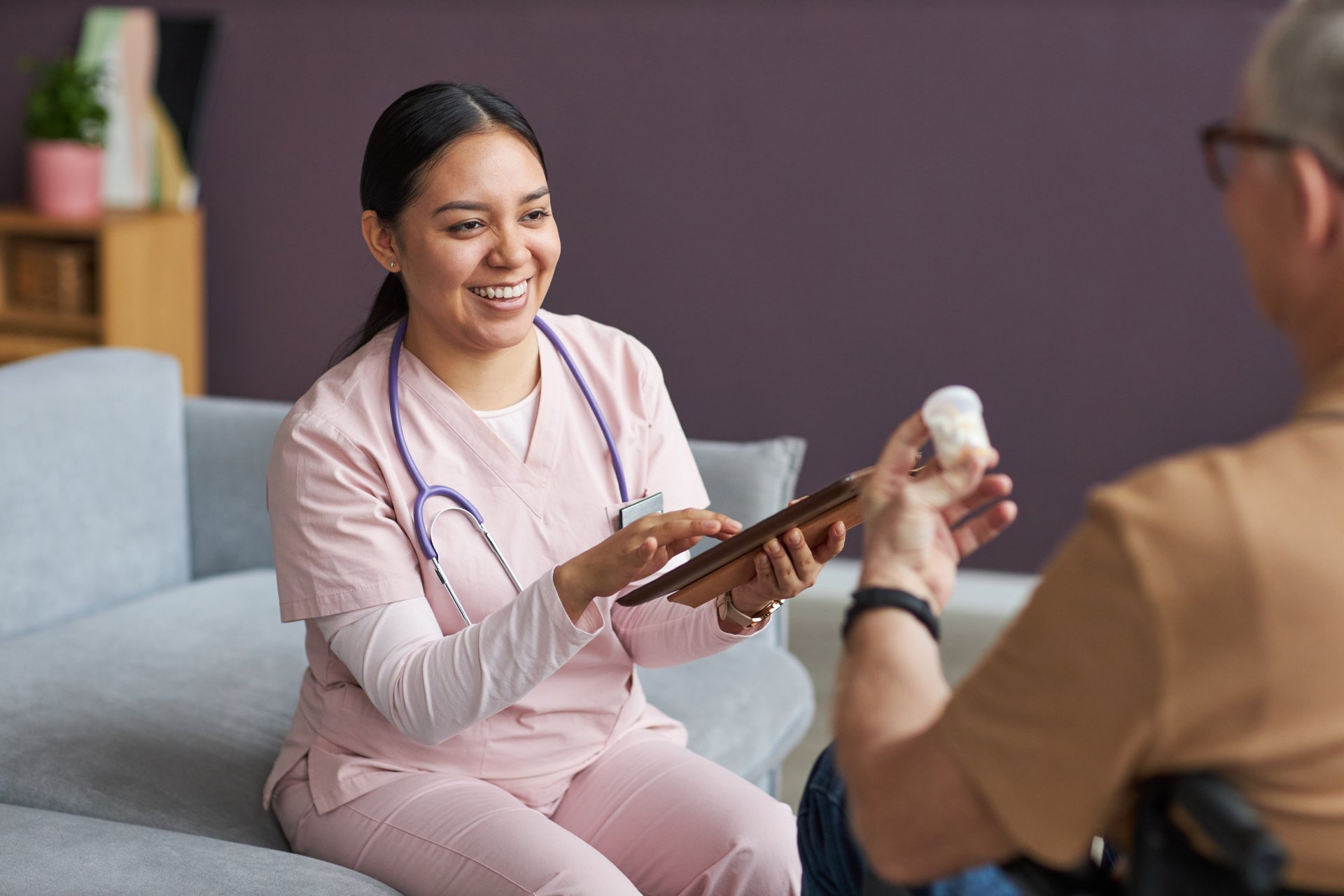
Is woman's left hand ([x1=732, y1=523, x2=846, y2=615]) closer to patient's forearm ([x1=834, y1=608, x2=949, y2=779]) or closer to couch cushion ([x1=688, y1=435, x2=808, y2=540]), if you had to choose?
patient's forearm ([x1=834, y1=608, x2=949, y2=779])

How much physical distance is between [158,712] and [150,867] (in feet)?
1.59

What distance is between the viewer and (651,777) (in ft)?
5.26

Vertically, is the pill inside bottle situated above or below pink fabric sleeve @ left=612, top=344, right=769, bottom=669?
above

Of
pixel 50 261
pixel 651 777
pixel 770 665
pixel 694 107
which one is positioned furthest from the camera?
pixel 50 261

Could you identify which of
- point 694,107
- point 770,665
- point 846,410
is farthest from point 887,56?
point 770,665

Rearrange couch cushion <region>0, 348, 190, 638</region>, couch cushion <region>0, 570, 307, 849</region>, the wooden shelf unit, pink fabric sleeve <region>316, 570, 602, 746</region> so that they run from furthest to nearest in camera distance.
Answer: the wooden shelf unit → couch cushion <region>0, 348, 190, 638</region> → couch cushion <region>0, 570, 307, 849</region> → pink fabric sleeve <region>316, 570, 602, 746</region>

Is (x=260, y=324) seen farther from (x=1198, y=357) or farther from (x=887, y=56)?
(x=1198, y=357)

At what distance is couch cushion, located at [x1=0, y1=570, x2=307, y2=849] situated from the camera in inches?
68.5

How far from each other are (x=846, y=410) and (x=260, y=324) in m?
1.84

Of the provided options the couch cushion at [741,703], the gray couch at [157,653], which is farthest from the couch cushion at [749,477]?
the couch cushion at [741,703]

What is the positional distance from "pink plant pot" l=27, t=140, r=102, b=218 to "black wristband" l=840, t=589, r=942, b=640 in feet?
12.0

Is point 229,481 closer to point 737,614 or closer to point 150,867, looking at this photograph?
point 150,867

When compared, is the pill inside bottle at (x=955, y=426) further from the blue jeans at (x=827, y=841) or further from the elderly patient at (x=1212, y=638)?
the blue jeans at (x=827, y=841)

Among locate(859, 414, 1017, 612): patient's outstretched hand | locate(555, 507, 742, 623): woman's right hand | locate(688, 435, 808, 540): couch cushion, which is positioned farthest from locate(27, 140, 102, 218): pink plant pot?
locate(859, 414, 1017, 612): patient's outstretched hand
